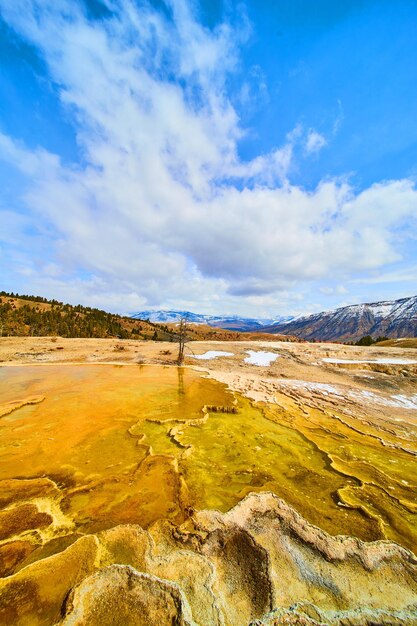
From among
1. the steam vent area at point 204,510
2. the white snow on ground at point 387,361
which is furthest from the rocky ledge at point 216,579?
the white snow on ground at point 387,361

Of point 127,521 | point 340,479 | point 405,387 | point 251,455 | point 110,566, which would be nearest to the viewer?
point 110,566

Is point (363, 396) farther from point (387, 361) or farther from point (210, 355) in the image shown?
point (210, 355)

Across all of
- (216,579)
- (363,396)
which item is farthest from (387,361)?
(216,579)

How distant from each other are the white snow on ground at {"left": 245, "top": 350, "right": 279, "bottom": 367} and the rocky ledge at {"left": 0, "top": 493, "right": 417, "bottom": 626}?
21505 millimetres

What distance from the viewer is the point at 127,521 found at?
19.6 feet

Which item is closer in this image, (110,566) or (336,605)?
(336,605)

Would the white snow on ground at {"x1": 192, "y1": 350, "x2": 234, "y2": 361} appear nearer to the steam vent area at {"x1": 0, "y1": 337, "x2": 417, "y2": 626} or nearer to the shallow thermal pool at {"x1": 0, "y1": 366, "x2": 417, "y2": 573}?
the steam vent area at {"x1": 0, "y1": 337, "x2": 417, "y2": 626}

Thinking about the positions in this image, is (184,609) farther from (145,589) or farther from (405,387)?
(405,387)

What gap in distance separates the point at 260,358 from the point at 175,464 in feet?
74.0

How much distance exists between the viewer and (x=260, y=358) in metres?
30.0

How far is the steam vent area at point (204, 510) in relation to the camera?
4.23m

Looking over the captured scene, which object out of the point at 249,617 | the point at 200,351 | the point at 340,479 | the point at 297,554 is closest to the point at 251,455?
the point at 340,479

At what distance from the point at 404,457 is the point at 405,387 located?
1164cm

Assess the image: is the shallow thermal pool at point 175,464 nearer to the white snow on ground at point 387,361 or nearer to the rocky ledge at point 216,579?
the rocky ledge at point 216,579
